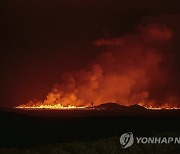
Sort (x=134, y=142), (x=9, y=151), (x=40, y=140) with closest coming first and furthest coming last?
(x=9, y=151)
(x=134, y=142)
(x=40, y=140)

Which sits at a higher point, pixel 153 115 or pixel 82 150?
pixel 153 115

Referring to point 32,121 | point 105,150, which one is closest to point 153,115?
point 32,121

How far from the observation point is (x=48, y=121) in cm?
5606

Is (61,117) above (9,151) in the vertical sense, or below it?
above

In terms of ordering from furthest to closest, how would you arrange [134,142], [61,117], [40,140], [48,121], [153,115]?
[61,117] < [48,121] < [153,115] < [40,140] < [134,142]

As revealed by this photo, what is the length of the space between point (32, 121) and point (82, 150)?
110ft

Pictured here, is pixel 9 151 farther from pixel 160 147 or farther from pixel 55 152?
pixel 160 147

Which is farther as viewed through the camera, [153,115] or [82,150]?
[153,115]

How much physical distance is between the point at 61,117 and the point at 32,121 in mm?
9122

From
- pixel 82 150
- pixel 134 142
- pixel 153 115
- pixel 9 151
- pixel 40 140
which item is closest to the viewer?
pixel 9 151

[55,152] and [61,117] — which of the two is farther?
[61,117]

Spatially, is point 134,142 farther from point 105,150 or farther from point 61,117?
point 61,117

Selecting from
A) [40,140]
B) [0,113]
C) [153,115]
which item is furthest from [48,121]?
[40,140]

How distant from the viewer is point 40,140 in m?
35.3
